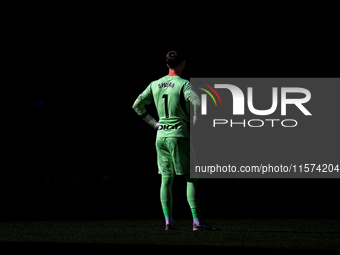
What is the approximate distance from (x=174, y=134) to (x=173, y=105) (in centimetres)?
26

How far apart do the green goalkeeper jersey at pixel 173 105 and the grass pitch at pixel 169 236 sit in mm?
914

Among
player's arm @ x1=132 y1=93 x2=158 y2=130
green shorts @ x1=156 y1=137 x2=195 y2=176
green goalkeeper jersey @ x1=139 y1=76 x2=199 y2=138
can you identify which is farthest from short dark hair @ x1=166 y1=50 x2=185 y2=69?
green shorts @ x1=156 y1=137 x2=195 y2=176

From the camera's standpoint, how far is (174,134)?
5582 mm

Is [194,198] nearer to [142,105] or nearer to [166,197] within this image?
[166,197]

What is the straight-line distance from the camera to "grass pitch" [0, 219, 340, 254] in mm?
4348

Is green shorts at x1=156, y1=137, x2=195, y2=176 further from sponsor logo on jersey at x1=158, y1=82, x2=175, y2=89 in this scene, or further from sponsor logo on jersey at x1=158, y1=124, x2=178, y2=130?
sponsor logo on jersey at x1=158, y1=82, x2=175, y2=89

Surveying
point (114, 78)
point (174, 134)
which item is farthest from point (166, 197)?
point (114, 78)

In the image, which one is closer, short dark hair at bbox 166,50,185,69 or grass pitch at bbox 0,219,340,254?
grass pitch at bbox 0,219,340,254

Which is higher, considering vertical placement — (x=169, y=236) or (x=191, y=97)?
(x=191, y=97)

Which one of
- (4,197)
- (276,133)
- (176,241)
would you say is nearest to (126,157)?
(4,197)

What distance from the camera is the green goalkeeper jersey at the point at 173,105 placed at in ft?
18.2

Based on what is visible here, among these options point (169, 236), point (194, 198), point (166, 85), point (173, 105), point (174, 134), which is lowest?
point (169, 236)

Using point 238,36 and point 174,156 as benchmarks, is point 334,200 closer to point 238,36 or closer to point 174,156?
point 238,36

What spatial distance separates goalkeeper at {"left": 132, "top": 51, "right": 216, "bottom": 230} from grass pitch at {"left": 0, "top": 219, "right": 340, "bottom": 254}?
27cm
